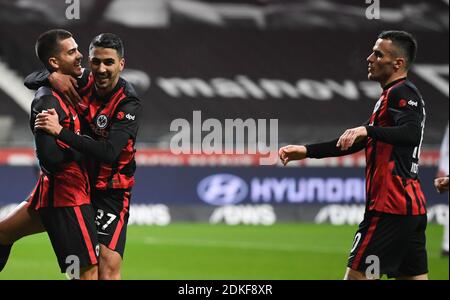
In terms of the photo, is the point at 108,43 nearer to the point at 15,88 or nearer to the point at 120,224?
the point at 120,224

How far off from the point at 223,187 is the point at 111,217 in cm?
790

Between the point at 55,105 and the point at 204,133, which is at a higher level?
the point at 204,133

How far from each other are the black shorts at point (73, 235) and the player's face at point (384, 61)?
1909 millimetres

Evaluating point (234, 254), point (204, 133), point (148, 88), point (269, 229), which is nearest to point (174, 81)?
point (148, 88)

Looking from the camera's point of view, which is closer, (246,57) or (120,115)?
(120,115)

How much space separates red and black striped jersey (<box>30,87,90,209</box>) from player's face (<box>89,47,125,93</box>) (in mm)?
260

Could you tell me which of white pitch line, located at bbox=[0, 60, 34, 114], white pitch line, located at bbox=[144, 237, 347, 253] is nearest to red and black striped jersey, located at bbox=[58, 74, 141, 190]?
white pitch line, located at bbox=[144, 237, 347, 253]

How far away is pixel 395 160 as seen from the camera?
18.6 feet

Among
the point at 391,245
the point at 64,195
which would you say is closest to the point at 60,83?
the point at 64,195

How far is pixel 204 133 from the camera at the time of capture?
14484 mm

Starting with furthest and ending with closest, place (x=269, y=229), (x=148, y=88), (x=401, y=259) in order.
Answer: (x=148, y=88)
(x=269, y=229)
(x=401, y=259)

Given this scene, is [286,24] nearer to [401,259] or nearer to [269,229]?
[269,229]

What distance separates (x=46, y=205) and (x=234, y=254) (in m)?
5.45

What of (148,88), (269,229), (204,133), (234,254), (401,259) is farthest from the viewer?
(148,88)
